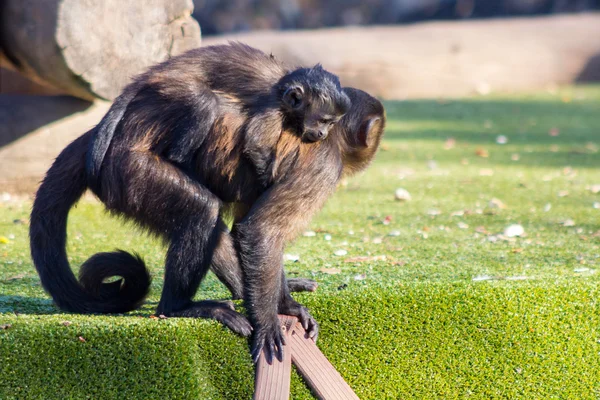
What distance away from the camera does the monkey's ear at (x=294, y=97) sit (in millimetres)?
2883

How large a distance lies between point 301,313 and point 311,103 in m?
0.80

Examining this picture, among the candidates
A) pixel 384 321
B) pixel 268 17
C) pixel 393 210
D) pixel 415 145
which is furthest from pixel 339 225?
pixel 268 17

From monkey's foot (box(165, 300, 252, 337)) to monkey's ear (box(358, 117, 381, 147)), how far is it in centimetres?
89

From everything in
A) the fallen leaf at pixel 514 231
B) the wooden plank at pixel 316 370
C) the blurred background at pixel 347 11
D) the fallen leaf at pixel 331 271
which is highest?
the wooden plank at pixel 316 370

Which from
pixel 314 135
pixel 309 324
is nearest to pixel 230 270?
pixel 309 324

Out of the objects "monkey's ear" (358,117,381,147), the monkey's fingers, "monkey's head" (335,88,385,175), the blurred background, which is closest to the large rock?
"monkey's head" (335,88,385,175)

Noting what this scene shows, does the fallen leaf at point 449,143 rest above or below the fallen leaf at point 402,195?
below

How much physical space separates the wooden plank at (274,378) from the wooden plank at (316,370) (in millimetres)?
49

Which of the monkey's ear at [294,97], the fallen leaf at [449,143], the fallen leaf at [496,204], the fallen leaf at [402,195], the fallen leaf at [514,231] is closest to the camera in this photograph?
the monkey's ear at [294,97]

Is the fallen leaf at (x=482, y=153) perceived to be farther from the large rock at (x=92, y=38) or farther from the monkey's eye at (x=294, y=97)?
the monkey's eye at (x=294, y=97)

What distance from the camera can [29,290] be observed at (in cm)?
341

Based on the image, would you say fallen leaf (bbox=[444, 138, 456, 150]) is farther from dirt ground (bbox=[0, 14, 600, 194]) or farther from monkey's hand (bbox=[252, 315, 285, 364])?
monkey's hand (bbox=[252, 315, 285, 364])

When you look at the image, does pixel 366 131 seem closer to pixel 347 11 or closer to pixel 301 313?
pixel 301 313

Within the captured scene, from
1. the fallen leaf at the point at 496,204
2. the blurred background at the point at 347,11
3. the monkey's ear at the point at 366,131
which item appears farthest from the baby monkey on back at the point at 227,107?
the blurred background at the point at 347,11
